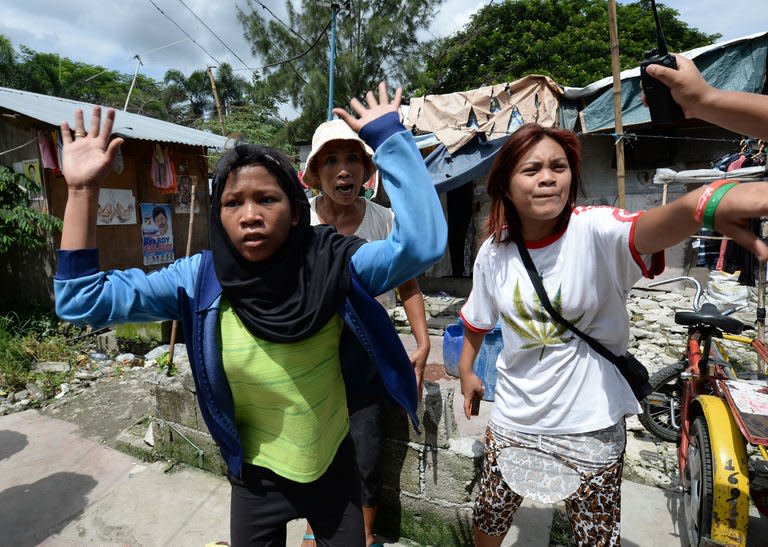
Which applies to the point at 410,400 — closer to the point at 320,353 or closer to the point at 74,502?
the point at 320,353

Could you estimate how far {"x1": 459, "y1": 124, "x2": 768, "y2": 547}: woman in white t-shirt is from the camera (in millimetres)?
1458

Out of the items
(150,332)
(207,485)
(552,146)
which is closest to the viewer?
(552,146)

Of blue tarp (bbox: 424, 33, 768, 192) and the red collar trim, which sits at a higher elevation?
blue tarp (bbox: 424, 33, 768, 192)

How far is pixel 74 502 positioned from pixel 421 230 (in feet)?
10.3

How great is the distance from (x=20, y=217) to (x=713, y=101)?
24.7 ft

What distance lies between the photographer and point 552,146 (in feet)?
4.91

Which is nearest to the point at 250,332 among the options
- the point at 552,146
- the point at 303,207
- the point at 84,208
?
the point at 303,207

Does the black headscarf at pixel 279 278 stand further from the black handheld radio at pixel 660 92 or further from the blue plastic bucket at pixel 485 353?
the blue plastic bucket at pixel 485 353

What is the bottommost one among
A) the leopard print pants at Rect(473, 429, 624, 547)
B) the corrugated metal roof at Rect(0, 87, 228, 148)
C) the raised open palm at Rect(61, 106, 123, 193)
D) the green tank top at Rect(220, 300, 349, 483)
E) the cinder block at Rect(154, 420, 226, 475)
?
the cinder block at Rect(154, 420, 226, 475)

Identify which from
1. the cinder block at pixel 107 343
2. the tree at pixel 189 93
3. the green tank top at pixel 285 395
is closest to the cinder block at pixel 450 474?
the green tank top at pixel 285 395

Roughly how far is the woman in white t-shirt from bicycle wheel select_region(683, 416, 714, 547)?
84cm

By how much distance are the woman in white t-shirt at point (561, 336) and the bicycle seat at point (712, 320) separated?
1.54 metres

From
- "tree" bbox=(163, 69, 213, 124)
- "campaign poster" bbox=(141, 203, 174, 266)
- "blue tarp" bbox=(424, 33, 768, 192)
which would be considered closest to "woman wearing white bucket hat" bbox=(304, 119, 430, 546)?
"blue tarp" bbox=(424, 33, 768, 192)

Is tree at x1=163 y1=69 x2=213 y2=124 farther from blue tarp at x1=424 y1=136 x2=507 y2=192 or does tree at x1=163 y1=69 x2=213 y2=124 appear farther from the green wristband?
the green wristband
